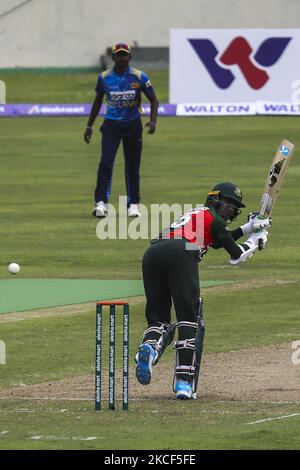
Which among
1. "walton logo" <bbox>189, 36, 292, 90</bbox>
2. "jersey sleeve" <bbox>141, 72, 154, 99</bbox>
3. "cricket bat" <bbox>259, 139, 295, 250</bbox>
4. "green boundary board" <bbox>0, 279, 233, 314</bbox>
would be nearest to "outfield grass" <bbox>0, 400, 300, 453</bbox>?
"cricket bat" <bbox>259, 139, 295, 250</bbox>

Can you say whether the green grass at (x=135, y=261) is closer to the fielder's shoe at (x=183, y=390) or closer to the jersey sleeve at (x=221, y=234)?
the fielder's shoe at (x=183, y=390)

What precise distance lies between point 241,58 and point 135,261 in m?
17.6

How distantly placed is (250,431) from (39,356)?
3693mm

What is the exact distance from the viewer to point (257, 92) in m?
35.1

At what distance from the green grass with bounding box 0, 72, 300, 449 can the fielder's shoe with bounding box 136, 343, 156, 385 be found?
0.67 ft

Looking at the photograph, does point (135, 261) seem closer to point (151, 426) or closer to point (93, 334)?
point (93, 334)

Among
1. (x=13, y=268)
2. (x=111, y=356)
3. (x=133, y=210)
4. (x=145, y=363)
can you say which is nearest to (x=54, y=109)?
(x=133, y=210)

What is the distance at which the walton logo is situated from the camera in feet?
115

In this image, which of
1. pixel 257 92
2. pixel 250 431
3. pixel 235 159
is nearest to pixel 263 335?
pixel 250 431

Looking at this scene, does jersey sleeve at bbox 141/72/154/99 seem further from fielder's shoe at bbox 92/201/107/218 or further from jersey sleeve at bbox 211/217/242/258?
jersey sleeve at bbox 211/217/242/258

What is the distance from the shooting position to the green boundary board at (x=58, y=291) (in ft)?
51.5

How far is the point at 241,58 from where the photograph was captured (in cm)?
3516

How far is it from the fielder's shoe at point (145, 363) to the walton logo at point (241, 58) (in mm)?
24701

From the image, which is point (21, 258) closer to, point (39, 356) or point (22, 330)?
point (22, 330)
